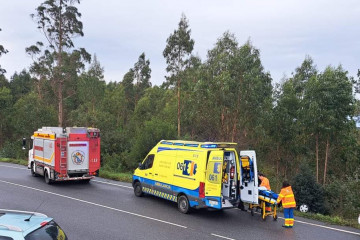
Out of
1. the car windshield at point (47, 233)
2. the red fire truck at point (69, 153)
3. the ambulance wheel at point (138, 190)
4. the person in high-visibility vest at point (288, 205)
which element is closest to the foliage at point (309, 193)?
the person in high-visibility vest at point (288, 205)

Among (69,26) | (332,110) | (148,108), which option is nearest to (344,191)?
(332,110)

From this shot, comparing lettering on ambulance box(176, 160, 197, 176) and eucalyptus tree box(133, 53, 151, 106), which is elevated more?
eucalyptus tree box(133, 53, 151, 106)

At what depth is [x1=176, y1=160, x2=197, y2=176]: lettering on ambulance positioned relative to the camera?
1109 cm

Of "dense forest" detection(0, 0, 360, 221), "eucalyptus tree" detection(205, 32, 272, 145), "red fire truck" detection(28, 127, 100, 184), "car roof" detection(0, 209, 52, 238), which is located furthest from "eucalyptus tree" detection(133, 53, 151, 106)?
"car roof" detection(0, 209, 52, 238)

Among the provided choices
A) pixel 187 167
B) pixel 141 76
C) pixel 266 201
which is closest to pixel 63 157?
pixel 187 167

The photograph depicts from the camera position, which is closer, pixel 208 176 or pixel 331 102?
pixel 208 176

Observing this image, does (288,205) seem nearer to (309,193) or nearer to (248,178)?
(248,178)

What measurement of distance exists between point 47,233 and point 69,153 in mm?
11913

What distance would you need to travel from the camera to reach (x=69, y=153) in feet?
53.1

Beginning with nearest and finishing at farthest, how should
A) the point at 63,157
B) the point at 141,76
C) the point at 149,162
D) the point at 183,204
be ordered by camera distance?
the point at 183,204
the point at 149,162
the point at 63,157
the point at 141,76

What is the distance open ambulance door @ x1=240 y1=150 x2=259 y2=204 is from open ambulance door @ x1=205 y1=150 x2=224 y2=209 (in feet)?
3.70

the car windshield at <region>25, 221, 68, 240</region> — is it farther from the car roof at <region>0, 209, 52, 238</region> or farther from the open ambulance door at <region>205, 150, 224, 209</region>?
the open ambulance door at <region>205, 150, 224, 209</region>

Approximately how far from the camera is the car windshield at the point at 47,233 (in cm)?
460

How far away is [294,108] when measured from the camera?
28016mm
